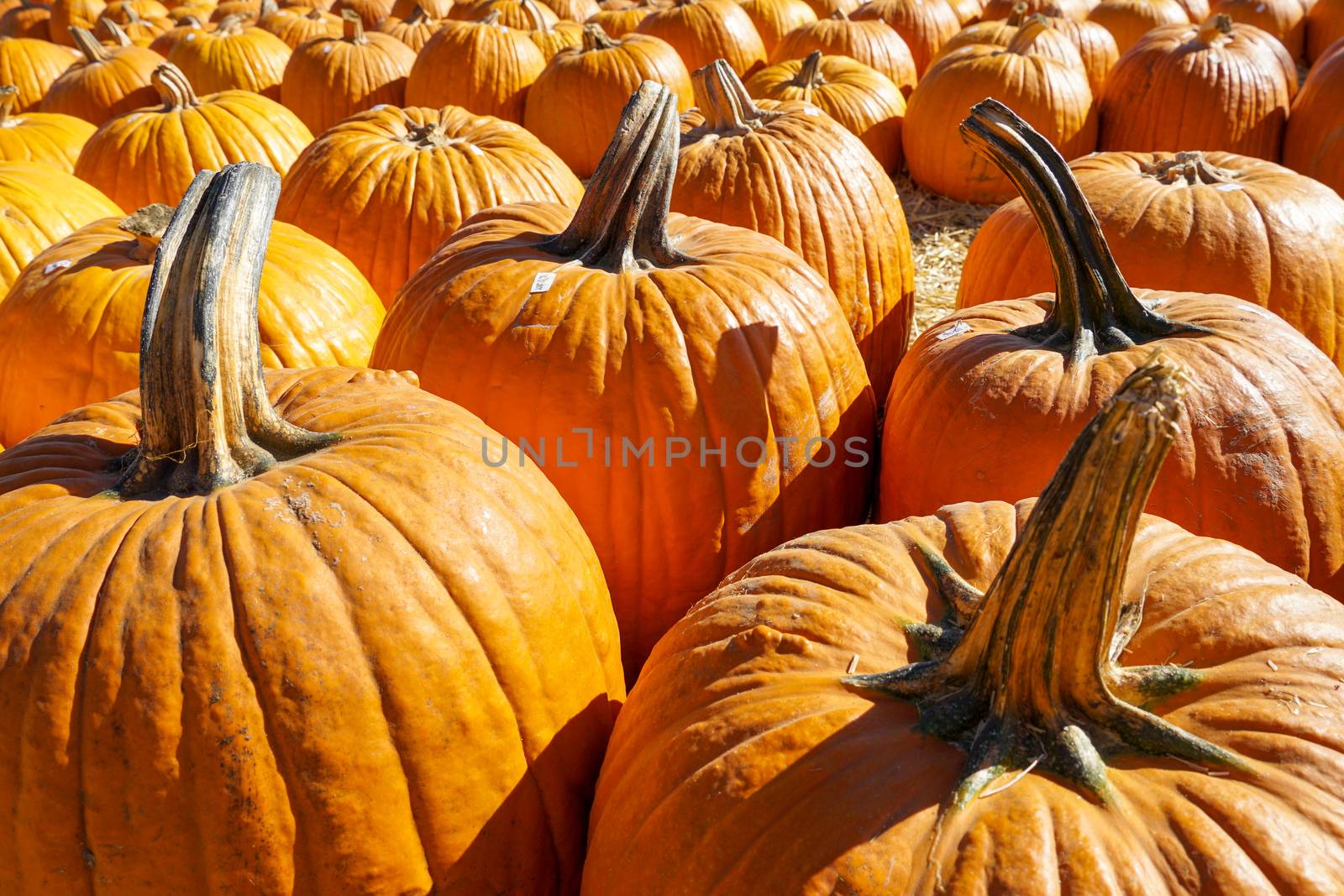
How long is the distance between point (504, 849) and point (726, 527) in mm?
1109

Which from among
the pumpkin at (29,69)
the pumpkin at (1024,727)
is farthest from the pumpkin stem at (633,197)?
the pumpkin at (29,69)

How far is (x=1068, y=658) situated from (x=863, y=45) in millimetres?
7886

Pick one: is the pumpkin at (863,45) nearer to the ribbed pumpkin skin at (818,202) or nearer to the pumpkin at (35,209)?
the ribbed pumpkin skin at (818,202)

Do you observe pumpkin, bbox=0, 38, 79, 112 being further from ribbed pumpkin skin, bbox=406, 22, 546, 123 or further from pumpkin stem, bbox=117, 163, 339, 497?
pumpkin stem, bbox=117, 163, 339, 497

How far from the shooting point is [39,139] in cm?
560

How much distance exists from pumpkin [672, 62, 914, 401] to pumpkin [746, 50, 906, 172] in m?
2.66

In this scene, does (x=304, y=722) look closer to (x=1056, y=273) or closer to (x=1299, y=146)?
(x=1056, y=273)

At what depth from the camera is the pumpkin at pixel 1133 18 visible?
29.9ft

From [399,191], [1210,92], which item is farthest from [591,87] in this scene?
[1210,92]

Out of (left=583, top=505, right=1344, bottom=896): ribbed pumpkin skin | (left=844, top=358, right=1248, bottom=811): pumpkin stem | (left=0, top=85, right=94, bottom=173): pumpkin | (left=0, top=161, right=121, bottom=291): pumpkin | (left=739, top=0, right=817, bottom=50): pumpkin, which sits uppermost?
(left=739, top=0, right=817, bottom=50): pumpkin

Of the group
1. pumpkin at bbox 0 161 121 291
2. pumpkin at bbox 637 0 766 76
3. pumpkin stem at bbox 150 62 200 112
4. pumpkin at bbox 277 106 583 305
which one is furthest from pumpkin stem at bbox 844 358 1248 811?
pumpkin at bbox 637 0 766 76

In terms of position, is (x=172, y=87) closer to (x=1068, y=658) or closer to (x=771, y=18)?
(x=1068, y=658)

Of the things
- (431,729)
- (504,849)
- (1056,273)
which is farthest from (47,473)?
(1056,273)

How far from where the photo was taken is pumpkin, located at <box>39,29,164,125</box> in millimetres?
6961
